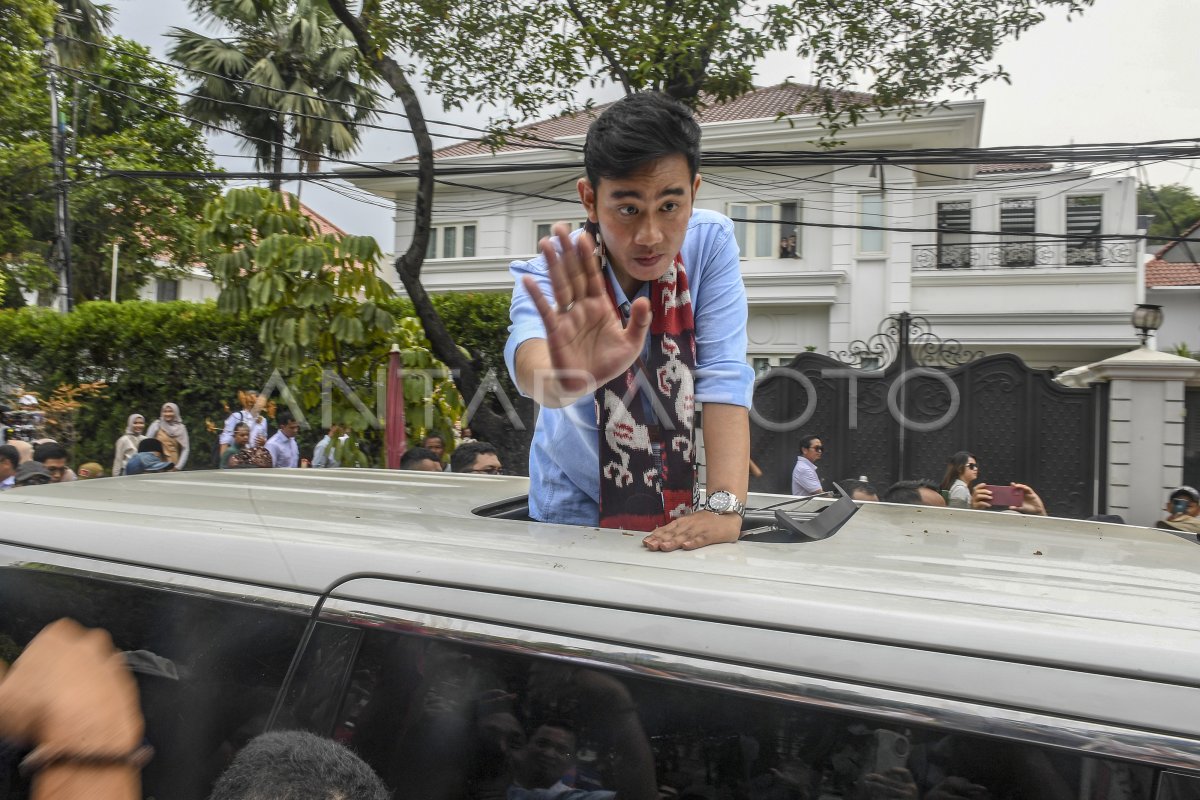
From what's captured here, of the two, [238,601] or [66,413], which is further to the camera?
[66,413]

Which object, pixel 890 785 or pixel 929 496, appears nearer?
pixel 890 785

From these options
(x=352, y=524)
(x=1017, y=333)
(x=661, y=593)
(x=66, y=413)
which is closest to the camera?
(x=661, y=593)

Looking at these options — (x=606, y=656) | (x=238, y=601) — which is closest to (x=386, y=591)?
(x=238, y=601)

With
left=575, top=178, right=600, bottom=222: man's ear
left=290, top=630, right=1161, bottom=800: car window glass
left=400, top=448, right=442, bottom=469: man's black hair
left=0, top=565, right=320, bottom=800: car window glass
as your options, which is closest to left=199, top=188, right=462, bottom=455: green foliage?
left=400, top=448, right=442, bottom=469: man's black hair

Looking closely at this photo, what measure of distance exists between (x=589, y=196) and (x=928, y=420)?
9.59m

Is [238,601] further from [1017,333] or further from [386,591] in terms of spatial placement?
[1017,333]

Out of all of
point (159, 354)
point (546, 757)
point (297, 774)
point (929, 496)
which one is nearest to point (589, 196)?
point (546, 757)

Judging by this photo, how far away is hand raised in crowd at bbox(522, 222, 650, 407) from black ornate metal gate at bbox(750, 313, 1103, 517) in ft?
30.5

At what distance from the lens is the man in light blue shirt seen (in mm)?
1563

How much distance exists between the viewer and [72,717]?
1.19 m

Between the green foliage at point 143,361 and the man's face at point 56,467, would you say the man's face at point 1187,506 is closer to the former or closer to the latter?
the man's face at point 56,467

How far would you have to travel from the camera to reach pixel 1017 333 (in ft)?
56.8

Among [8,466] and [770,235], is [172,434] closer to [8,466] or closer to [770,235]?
[8,466]

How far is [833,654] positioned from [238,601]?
907 mm
